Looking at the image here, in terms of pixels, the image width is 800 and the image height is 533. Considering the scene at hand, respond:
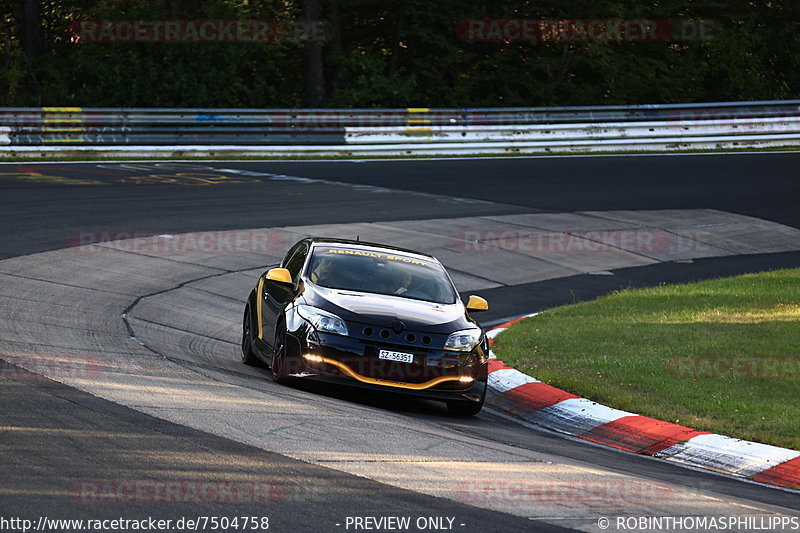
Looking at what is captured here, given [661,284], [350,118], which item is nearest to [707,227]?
[661,284]

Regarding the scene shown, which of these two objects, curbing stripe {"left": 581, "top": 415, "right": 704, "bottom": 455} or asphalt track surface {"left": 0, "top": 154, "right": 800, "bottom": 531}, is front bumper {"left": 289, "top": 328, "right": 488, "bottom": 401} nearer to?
asphalt track surface {"left": 0, "top": 154, "right": 800, "bottom": 531}

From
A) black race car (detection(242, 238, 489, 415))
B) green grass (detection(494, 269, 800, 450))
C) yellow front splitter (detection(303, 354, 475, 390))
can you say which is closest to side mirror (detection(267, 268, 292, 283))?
black race car (detection(242, 238, 489, 415))

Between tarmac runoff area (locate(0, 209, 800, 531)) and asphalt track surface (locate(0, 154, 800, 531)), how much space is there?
1.11 feet

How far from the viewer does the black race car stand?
9.48m

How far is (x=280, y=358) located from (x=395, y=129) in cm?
2053

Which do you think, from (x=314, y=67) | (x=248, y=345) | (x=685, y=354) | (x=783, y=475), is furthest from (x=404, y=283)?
(x=314, y=67)

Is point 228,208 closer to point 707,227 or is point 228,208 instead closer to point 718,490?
point 707,227

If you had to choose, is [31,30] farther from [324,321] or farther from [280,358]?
[324,321]

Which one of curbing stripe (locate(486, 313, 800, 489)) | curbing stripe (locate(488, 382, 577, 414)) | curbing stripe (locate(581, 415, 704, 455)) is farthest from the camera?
curbing stripe (locate(488, 382, 577, 414))

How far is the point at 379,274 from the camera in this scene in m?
10.8

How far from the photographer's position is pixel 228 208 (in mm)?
20484

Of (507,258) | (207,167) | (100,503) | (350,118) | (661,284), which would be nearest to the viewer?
(100,503)

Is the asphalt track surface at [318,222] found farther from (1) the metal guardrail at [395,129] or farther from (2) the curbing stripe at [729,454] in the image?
(1) the metal guardrail at [395,129]

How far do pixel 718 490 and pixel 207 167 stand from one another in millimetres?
20429
